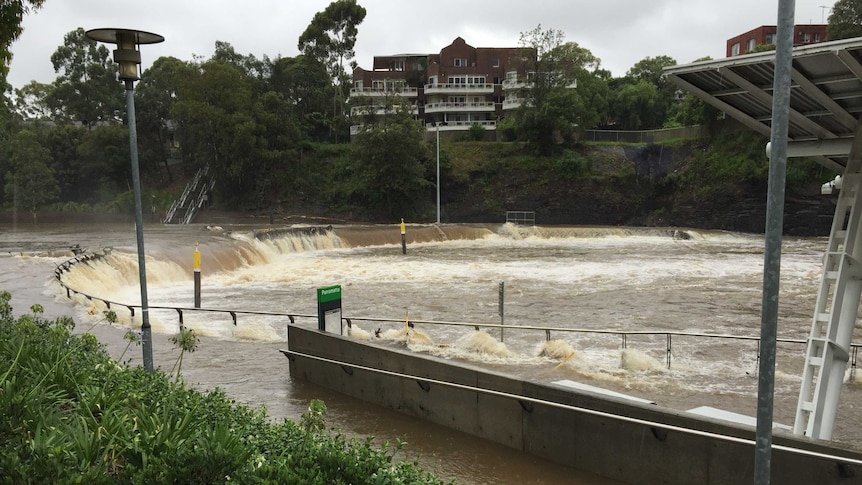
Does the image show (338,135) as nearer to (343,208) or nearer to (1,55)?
(343,208)

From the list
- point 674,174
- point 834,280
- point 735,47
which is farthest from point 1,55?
point 735,47

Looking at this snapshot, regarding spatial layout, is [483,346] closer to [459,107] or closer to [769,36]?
[459,107]

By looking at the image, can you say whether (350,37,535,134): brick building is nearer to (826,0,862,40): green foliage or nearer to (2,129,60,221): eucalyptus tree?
(826,0,862,40): green foliage

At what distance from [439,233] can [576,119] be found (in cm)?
2478

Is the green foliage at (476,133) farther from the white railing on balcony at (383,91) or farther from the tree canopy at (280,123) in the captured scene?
the white railing on balcony at (383,91)

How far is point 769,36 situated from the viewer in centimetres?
7075

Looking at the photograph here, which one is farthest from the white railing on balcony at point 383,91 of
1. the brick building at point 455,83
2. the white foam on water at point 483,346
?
the white foam on water at point 483,346

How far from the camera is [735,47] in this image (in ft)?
253

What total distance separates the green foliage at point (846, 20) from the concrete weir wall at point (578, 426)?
55337mm

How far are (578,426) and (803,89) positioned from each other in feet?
15.7

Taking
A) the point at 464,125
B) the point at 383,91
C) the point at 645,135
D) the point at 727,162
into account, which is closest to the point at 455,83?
the point at 464,125

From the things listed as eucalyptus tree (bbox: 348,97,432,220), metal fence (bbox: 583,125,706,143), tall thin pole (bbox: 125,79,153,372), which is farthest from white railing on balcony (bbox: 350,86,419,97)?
tall thin pole (bbox: 125,79,153,372)

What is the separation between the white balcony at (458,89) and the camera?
76231 millimetres

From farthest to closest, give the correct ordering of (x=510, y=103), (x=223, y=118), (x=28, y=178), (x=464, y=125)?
(x=464, y=125), (x=510, y=103), (x=28, y=178), (x=223, y=118)
